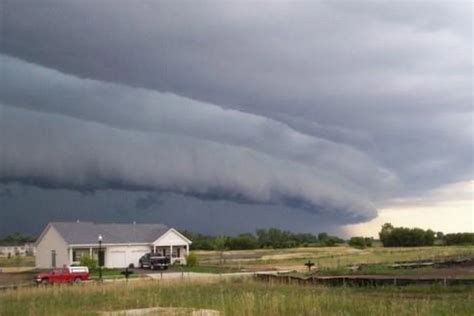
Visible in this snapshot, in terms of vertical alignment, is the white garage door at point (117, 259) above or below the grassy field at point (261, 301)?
below

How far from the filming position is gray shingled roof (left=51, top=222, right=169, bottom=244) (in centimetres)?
6938

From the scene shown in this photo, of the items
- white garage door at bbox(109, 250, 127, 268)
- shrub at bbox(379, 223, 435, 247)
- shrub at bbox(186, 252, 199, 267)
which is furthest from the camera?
shrub at bbox(379, 223, 435, 247)

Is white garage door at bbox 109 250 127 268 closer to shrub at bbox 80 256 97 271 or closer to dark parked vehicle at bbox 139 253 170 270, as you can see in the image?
shrub at bbox 80 256 97 271

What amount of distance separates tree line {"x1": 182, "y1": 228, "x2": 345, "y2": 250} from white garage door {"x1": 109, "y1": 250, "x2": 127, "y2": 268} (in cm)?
4273

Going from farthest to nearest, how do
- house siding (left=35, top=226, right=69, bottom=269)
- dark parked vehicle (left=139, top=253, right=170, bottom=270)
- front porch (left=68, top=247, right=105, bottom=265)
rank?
house siding (left=35, top=226, right=69, bottom=269) → front porch (left=68, top=247, right=105, bottom=265) → dark parked vehicle (left=139, top=253, right=170, bottom=270)

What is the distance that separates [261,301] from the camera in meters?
20.6

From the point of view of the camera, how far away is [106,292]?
97.0 feet

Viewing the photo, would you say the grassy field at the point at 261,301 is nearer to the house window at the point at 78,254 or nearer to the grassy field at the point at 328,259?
the grassy field at the point at 328,259

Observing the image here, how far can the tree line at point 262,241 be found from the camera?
393 feet

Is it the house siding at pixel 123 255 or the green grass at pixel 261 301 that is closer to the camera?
the green grass at pixel 261 301

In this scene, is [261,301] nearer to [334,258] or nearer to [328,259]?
[328,259]

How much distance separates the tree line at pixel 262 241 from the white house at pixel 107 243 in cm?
3814

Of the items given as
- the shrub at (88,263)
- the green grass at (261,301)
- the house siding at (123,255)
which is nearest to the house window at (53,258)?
the house siding at (123,255)

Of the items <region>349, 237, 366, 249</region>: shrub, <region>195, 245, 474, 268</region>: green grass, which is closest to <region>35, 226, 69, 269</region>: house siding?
<region>195, 245, 474, 268</region>: green grass
